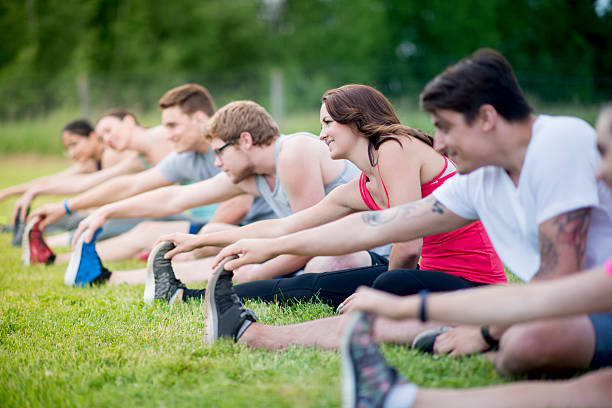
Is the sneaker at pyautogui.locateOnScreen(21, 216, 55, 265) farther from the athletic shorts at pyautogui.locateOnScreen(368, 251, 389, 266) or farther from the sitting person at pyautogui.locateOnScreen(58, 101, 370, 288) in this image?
the athletic shorts at pyautogui.locateOnScreen(368, 251, 389, 266)

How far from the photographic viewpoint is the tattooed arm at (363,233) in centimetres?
269

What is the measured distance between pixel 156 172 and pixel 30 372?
320 cm

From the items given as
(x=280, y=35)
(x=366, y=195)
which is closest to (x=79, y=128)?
(x=366, y=195)

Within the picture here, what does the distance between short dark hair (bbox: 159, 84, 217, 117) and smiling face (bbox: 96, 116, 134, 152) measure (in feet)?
4.07

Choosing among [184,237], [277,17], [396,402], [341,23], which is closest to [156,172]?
[184,237]

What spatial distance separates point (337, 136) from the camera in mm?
3533

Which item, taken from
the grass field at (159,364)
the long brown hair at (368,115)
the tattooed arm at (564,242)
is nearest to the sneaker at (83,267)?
the grass field at (159,364)

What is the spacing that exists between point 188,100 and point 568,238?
4.62m

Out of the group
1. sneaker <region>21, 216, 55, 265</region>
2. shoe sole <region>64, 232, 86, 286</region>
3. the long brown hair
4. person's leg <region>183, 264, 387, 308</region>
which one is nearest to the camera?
the long brown hair

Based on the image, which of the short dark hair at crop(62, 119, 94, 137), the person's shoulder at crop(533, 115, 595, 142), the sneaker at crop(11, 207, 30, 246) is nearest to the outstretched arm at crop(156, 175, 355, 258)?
the person's shoulder at crop(533, 115, 595, 142)

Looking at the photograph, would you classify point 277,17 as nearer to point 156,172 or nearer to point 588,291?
point 156,172

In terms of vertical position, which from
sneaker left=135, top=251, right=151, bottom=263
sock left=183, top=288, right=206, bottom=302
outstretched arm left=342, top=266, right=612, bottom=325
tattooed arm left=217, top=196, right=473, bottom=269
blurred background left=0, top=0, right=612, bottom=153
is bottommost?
sneaker left=135, top=251, right=151, bottom=263

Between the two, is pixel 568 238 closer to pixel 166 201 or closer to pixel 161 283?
pixel 161 283

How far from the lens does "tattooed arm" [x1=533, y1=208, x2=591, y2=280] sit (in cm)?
220
